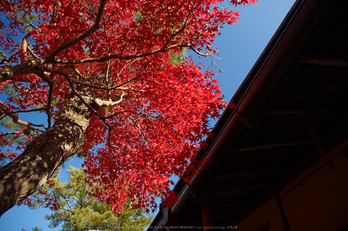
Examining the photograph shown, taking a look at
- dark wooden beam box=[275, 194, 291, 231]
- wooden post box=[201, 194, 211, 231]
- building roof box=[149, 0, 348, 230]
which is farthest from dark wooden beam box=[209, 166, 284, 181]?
dark wooden beam box=[275, 194, 291, 231]

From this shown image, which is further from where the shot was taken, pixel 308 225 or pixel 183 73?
pixel 183 73

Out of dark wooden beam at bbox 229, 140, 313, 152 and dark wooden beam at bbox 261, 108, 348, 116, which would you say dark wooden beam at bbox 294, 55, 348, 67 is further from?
dark wooden beam at bbox 229, 140, 313, 152

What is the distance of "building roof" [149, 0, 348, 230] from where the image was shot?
2.43 metres

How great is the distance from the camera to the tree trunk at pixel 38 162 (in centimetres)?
265

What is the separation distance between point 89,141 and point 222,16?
792 cm

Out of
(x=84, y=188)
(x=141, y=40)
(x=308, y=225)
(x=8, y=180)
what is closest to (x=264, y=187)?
(x=308, y=225)

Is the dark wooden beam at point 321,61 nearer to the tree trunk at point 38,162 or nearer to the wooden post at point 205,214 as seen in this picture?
the wooden post at point 205,214

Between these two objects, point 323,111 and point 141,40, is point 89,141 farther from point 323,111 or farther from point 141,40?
point 323,111

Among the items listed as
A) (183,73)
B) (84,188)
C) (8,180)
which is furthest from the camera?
(84,188)

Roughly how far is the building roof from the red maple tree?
3.45ft

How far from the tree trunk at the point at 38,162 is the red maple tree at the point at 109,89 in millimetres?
15

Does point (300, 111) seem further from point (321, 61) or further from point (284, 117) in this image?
point (321, 61)

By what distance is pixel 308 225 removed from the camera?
4.33 meters

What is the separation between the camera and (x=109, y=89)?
424cm
